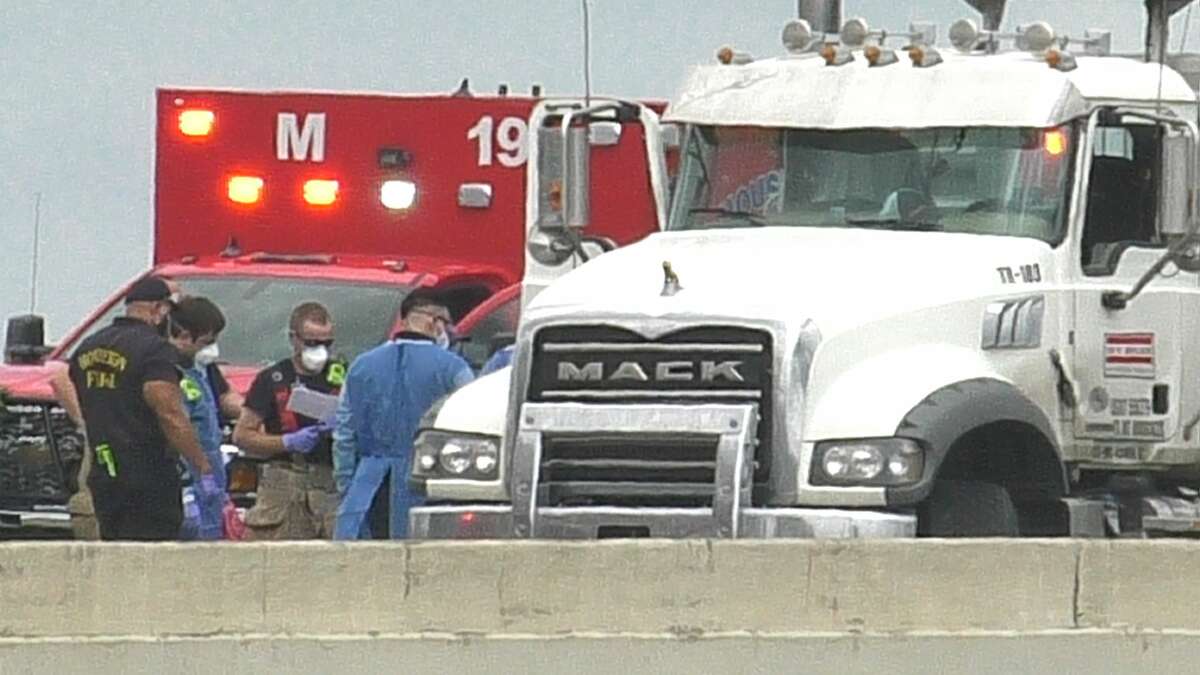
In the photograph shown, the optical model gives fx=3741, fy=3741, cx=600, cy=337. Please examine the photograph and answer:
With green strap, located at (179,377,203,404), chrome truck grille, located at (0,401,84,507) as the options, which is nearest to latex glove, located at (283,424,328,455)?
green strap, located at (179,377,203,404)

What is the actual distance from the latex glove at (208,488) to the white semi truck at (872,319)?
1116 mm

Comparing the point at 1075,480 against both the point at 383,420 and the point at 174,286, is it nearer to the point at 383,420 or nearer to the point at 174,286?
the point at 383,420

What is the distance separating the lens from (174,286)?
761 inches

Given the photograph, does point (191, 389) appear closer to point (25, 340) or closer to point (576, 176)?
point (576, 176)

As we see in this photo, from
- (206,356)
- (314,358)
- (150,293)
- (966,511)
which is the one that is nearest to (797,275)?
(966,511)

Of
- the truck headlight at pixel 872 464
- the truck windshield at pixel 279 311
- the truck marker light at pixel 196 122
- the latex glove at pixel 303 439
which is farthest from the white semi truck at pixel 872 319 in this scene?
the truck marker light at pixel 196 122

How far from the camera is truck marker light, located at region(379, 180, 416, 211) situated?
20.7 m

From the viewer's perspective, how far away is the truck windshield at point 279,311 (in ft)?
62.5

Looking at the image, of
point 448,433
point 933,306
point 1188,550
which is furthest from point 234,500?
point 1188,550

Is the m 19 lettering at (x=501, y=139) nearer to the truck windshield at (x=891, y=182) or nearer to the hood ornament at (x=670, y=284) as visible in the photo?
the truck windshield at (x=891, y=182)

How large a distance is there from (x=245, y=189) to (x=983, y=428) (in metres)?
7.69

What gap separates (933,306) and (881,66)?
5.82ft

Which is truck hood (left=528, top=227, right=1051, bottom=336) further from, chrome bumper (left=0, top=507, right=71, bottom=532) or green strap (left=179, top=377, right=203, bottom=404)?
chrome bumper (left=0, top=507, right=71, bottom=532)

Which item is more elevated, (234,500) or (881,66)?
(881,66)
